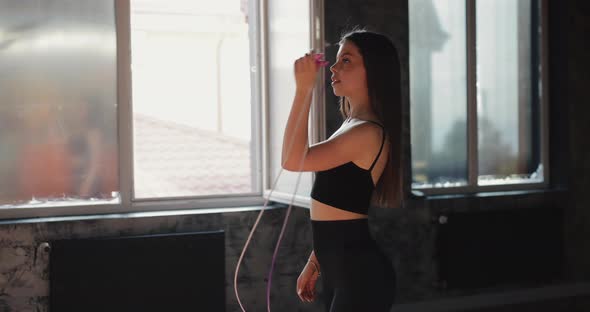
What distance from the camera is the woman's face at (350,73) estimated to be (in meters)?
1.69

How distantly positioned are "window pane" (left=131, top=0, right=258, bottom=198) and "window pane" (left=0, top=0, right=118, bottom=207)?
159mm

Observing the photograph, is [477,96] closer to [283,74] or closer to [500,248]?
[500,248]

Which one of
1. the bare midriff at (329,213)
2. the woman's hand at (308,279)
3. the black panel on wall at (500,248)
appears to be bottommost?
the black panel on wall at (500,248)

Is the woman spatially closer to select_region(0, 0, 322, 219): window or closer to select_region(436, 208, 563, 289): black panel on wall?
select_region(0, 0, 322, 219): window

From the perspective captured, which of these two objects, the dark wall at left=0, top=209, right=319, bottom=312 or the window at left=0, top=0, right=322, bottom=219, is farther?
the window at left=0, top=0, right=322, bottom=219

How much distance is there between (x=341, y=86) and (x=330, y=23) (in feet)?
5.44

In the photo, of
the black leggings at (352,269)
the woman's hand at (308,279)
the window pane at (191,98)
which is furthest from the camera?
the window pane at (191,98)

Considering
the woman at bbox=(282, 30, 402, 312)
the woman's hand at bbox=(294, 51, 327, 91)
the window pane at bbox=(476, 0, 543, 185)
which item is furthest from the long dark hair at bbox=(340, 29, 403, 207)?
the window pane at bbox=(476, 0, 543, 185)

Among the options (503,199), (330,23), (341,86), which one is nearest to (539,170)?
(503,199)

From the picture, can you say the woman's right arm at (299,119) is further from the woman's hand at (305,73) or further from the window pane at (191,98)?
the window pane at (191,98)

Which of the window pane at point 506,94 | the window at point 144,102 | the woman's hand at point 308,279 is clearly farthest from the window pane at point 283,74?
the window pane at point 506,94

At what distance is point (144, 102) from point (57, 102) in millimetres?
435

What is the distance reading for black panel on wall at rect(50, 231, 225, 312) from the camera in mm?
2857

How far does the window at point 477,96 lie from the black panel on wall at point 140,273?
1398mm
